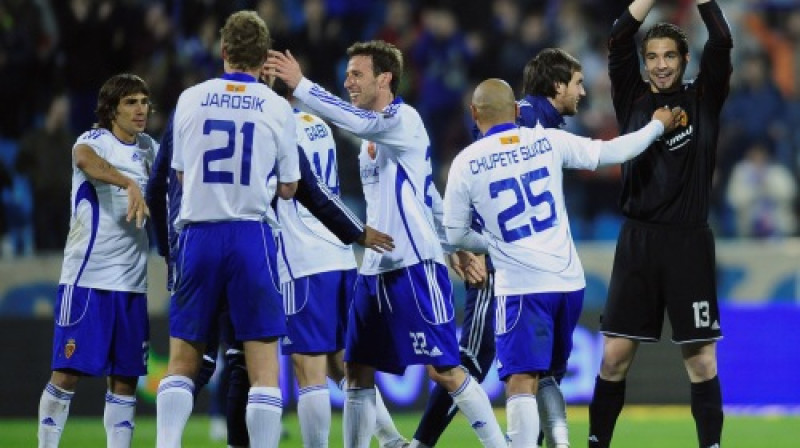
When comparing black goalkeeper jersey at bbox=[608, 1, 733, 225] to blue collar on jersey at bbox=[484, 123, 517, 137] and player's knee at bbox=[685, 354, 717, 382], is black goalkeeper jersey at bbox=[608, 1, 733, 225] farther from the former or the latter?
blue collar on jersey at bbox=[484, 123, 517, 137]

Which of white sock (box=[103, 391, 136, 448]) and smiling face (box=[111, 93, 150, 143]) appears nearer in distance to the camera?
white sock (box=[103, 391, 136, 448])

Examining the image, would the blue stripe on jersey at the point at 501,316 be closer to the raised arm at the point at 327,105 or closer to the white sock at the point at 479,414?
the white sock at the point at 479,414

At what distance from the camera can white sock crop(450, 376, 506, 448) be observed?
7605 millimetres

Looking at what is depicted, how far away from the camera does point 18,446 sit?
415 inches

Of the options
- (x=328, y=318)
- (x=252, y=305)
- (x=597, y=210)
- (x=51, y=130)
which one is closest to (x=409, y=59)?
(x=597, y=210)

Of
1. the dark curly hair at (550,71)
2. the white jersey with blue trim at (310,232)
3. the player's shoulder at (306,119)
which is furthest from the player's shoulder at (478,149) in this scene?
the player's shoulder at (306,119)

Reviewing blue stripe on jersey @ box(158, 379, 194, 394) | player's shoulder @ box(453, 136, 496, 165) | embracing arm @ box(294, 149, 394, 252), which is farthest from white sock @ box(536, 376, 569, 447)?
blue stripe on jersey @ box(158, 379, 194, 394)

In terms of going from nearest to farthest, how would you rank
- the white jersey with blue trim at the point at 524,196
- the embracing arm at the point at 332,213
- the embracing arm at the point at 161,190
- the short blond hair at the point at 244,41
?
1. the short blond hair at the point at 244,41
2. the embracing arm at the point at 161,190
3. the embracing arm at the point at 332,213
4. the white jersey with blue trim at the point at 524,196

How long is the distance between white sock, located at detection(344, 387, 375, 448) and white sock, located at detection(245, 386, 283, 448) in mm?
906

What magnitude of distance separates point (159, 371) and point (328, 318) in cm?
522

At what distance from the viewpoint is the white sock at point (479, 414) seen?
299 inches

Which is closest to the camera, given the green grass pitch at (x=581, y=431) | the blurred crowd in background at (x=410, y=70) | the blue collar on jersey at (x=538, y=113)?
the blue collar on jersey at (x=538, y=113)

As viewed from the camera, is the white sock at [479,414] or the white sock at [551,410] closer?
the white sock at [479,414]

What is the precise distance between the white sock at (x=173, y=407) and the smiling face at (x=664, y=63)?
3039mm
